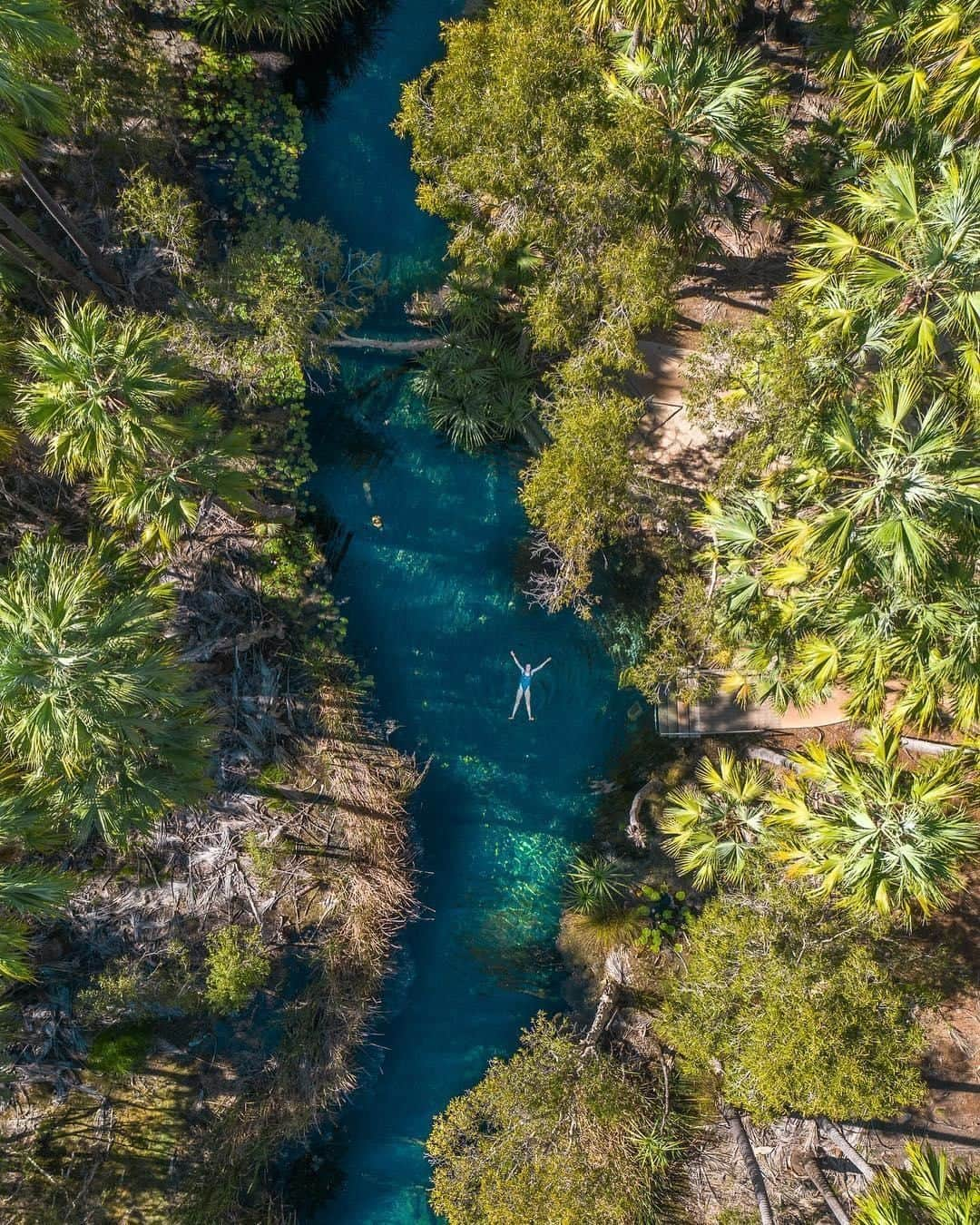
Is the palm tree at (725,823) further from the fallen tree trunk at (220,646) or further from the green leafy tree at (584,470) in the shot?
the fallen tree trunk at (220,646)

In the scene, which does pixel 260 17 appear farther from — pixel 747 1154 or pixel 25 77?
pixel 747 1154

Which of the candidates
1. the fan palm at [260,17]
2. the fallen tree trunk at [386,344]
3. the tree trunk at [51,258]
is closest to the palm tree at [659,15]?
the fan palm at [260,17]

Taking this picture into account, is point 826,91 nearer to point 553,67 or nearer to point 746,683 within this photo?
point 553,67

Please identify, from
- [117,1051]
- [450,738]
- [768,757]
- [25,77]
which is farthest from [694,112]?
[117,1051]

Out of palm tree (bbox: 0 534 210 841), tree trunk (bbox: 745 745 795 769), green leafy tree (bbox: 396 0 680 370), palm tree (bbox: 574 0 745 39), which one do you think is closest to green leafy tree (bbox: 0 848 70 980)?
palm tree (bbox: 0 534 210 841)

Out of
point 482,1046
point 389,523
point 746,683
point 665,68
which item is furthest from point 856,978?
point 665,68

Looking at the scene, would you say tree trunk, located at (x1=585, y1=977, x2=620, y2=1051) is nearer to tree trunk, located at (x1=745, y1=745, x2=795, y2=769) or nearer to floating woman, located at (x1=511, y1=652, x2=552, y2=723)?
tree trunk, located at (x1=745, y1=745, x2=795, y2=769)
